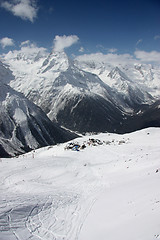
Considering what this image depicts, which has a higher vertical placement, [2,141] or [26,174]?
[26,174]

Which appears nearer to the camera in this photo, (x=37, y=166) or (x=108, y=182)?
(x=108, y=182)

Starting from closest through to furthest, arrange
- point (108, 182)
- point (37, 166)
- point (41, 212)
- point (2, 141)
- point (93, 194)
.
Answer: point (41, 212) → point (93, 194) → point (108, 182) → point (37, 166) → point (2, 141)

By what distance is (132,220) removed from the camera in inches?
546

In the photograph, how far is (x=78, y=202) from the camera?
790 inches

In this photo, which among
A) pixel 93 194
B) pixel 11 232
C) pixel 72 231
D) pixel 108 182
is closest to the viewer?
pixel 11 232

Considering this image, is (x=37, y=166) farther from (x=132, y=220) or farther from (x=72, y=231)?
(x=132, y=220)

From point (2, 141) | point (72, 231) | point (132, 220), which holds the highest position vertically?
point (132, 220)

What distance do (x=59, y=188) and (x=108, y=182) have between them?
6.40 metres

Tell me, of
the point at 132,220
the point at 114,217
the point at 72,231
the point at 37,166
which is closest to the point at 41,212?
the point at 72,231

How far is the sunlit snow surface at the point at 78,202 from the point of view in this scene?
13.6 metres

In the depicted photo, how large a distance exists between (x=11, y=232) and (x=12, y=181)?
448 inches

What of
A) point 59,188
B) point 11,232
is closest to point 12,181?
point 59,188

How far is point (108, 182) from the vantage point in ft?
85.4

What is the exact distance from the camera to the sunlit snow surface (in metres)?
13.6
